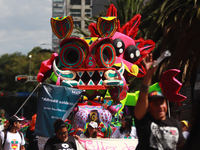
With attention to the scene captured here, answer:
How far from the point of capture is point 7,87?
50656 mm

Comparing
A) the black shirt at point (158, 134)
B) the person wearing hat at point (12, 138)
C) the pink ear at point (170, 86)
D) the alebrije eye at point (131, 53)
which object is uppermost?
the pink ear at point (170, 86)

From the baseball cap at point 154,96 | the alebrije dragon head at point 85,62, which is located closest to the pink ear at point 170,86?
the baseball cap at point 154,96

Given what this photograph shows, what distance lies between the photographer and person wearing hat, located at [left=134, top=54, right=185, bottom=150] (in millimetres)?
3475

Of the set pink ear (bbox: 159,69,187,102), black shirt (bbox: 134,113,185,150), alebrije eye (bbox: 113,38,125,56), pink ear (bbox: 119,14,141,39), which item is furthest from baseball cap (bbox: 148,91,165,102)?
pink ear (bbox: 119,14,141,39)

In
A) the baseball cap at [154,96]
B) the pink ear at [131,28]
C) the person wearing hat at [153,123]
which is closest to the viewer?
the person wearing hat at [153,123]

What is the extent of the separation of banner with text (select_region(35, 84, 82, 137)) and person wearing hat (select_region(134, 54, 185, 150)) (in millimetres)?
4185

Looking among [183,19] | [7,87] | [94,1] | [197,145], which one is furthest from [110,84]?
[94,1]

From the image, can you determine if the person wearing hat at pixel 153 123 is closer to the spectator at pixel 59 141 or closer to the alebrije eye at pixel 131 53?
the spectator at pixel 59 141

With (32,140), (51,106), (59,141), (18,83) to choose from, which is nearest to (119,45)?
(32,140)

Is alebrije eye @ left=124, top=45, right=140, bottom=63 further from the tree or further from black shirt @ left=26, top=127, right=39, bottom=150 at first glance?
the tree

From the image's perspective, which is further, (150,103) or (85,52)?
(85,52)

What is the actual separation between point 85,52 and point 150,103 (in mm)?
7055

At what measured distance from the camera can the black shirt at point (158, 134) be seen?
11.4 feet

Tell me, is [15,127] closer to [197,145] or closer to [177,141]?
[177,141]
